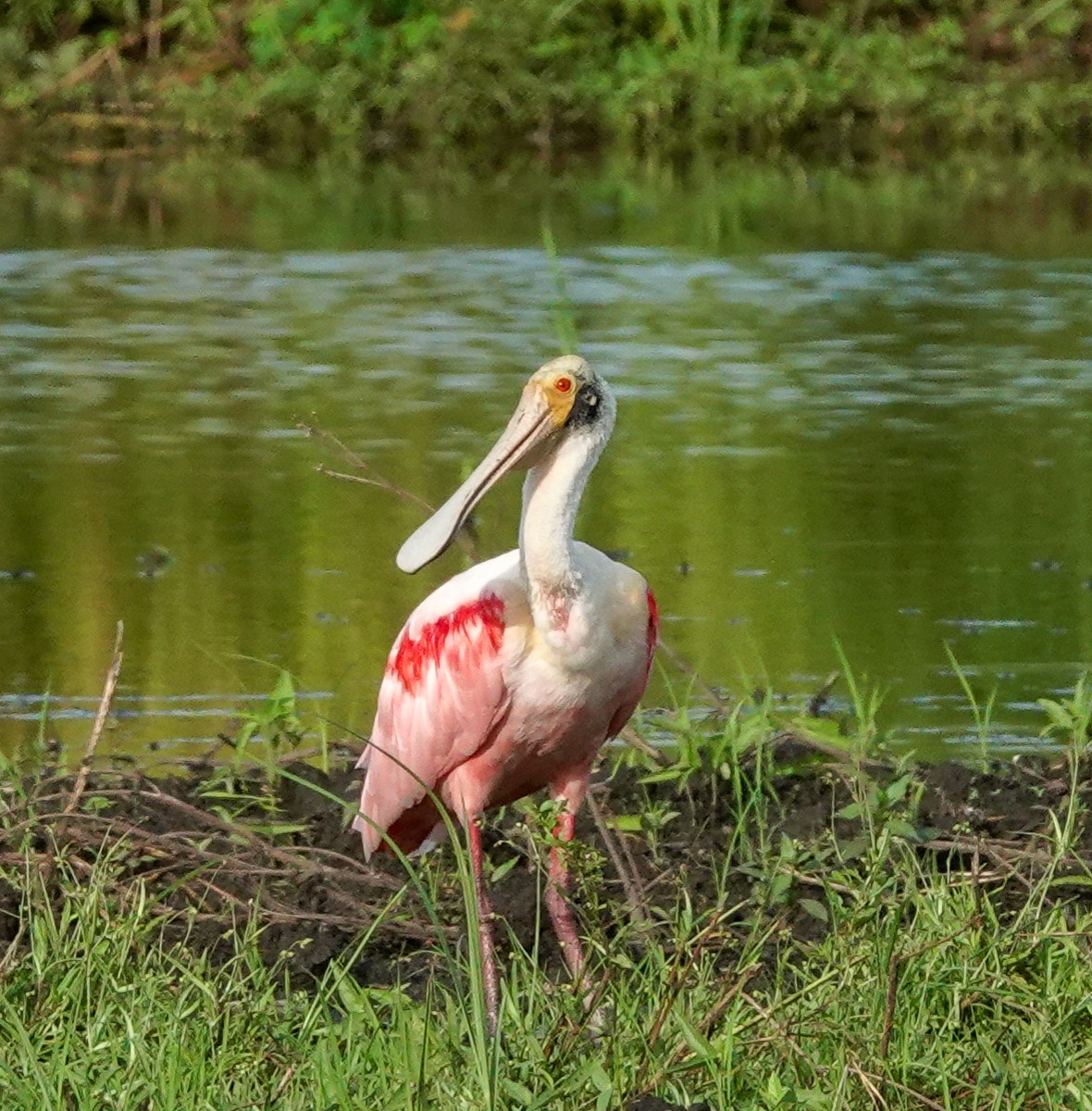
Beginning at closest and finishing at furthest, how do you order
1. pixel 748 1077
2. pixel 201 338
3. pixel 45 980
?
pixel 748 1077
pixel 45 980
pixel 201 338

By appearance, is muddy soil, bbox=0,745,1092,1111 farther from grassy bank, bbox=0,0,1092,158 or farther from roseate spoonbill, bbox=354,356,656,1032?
grassy bank, bbox=0,0,1092,158

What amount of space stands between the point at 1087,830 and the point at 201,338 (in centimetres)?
865

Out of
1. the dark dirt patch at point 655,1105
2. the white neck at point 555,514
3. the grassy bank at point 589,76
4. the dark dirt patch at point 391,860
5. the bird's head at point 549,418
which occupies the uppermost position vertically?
the bird's head at point 549,418

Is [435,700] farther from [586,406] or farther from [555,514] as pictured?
[586,406]

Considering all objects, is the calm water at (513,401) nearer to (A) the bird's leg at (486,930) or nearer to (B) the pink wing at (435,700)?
(B) the pink wing at (435,700)

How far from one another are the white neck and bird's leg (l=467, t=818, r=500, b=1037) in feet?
1.48

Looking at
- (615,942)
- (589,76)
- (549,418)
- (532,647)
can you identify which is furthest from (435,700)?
(589,76)

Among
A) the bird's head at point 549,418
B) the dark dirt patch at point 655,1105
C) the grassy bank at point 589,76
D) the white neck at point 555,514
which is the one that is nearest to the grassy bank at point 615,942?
the dark dirt patch at point 655,1105

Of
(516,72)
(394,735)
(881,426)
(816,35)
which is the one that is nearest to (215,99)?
(516,72)

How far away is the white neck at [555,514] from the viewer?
15.2 feet

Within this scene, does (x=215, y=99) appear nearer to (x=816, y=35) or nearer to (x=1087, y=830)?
(x=816, y=35)

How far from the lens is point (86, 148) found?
2333 centimetres

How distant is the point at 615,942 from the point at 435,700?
3.27 ft

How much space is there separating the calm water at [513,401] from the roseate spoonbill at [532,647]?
2.65ft
